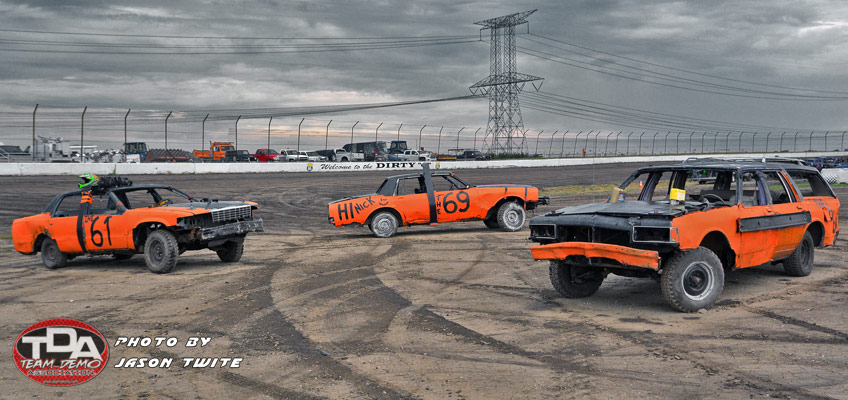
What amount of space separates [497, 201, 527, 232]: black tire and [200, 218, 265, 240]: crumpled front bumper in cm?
588

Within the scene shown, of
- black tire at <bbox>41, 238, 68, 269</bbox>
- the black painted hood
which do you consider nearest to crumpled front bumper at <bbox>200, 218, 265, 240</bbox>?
the black painted hood

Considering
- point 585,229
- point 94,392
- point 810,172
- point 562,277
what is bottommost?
point 94,392

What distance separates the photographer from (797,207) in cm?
870

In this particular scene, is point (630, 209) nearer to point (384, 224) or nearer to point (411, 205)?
point (411, 205)

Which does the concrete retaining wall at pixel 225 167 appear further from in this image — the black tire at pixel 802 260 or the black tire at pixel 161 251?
the black tire at pixel 802 260

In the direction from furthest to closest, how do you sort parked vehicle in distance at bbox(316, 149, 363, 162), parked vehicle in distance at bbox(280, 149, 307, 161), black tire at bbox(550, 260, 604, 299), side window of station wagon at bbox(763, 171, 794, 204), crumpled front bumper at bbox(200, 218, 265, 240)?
parked vehicle in distance at bbox(316, 149, 363, 162), parked vehicle in distance at bbox(280, 149, 307, 161), crumpled front bumper at bbox(200, 218, 265, 240), side window of station wagon at bbox(763, 171, 794, 204), black tire at bbox(550, 260, 604, 299)

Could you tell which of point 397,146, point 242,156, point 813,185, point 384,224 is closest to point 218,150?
point 242,156

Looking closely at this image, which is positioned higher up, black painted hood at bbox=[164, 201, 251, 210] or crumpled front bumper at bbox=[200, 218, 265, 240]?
black painted hood at bbox=[164, 201, 251, 210]

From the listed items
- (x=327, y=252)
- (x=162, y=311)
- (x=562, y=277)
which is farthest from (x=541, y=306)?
(x=327, y=252)

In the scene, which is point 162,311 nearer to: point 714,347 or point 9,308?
point 9,308

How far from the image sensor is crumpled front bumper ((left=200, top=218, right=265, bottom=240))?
411 inches

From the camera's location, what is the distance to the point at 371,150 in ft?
206

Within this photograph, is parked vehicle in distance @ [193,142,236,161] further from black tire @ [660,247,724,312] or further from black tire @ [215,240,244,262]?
black tire @ [660,247,724,312]

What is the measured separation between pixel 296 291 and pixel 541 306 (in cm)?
317
